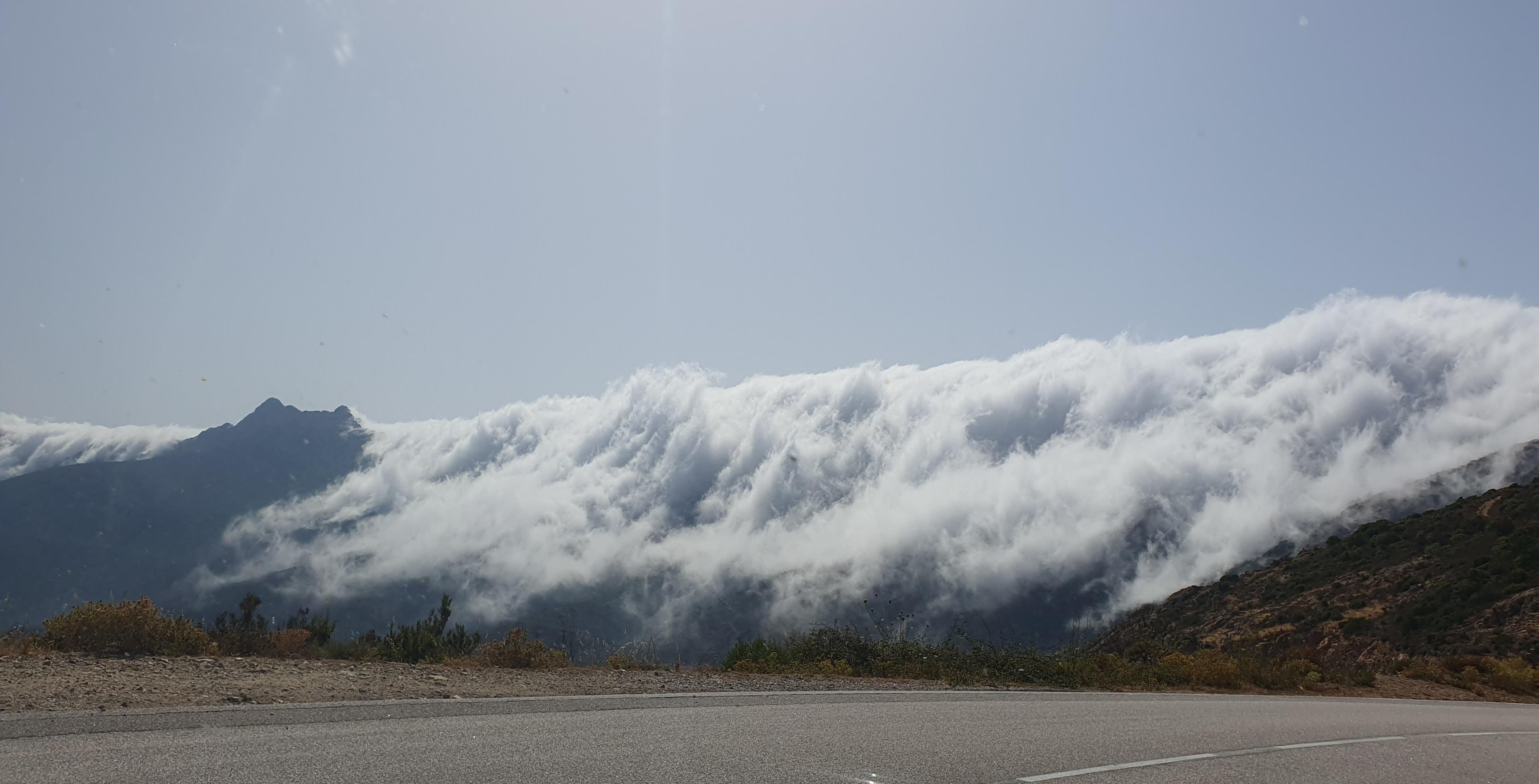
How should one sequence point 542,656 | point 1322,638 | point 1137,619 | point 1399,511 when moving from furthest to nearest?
point 1399,511
point 1137,619
point 1322,638
point 542,656

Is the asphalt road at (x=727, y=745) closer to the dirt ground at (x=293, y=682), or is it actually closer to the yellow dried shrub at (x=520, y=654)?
the dirt ground at (x=293, y=682)

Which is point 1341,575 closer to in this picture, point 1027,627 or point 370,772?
point 370,772

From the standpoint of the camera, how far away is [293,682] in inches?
402

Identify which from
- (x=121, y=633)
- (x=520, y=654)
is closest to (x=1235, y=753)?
(x=520, y=654)

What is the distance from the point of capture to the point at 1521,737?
11.9m

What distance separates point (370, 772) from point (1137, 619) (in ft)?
233

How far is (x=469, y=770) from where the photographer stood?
601cm

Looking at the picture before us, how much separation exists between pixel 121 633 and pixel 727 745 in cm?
950

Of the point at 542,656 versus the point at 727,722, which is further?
the point at 542,656

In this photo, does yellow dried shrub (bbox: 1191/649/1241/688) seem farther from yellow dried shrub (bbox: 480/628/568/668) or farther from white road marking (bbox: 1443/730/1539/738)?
yellow dried shrub (bbox: 480/628/568/668)

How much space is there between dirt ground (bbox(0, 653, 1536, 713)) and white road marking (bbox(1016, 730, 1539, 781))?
570 centimetres

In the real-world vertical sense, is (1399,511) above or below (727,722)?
above

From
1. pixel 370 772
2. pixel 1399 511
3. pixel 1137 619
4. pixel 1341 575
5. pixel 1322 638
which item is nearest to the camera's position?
pixel 370 772

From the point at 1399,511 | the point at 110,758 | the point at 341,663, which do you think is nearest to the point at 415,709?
the point at 110,758
